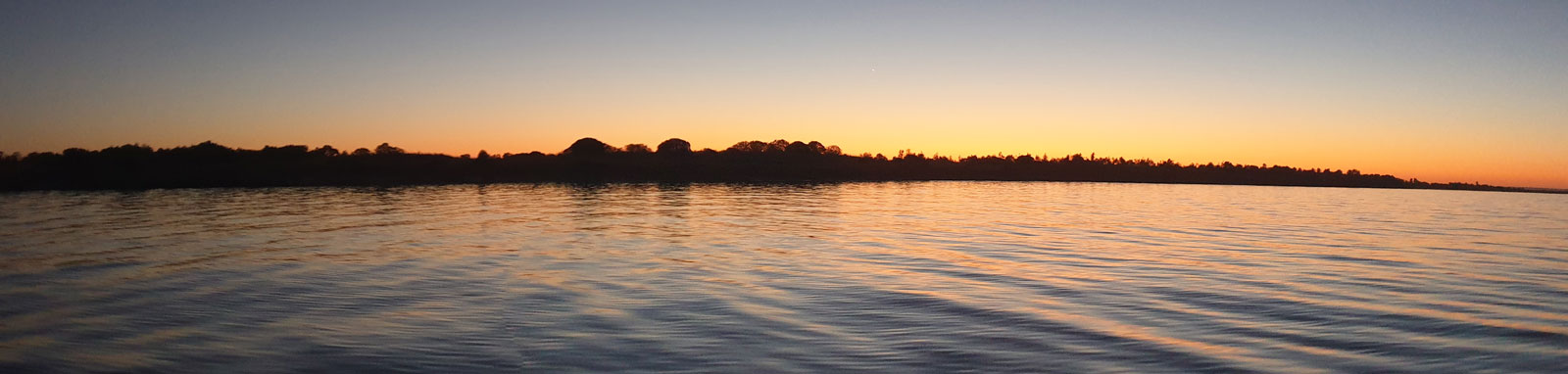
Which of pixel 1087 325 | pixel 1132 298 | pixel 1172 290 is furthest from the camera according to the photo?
pixel 1172 290

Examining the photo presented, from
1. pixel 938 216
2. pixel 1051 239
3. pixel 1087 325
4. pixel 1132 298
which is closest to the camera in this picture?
pixel 1087 325

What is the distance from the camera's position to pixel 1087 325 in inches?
441

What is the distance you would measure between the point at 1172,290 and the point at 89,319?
17.0 meters

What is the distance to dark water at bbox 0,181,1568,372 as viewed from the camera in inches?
367

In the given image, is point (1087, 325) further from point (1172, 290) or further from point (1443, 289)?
point (1443, 289)

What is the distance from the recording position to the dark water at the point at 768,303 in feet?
30.6

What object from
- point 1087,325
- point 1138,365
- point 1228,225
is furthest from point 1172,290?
point 1228,225

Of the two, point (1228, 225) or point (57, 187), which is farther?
point (57, 187)

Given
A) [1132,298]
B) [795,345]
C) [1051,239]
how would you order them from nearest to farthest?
[795,345] → [1132,298] → [1051,239]

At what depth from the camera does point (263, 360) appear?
9086mm

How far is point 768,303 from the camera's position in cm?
1321

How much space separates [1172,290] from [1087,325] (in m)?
4.26

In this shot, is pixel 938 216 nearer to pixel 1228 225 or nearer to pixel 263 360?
pixel 1228 225

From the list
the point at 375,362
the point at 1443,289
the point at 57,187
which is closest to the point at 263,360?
the point at 375,362
